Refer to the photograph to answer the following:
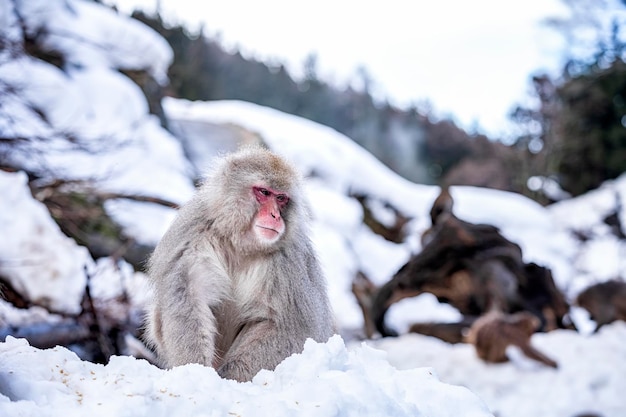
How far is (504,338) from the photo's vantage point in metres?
5.89

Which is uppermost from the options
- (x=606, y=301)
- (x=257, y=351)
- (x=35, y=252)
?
(x=257, y=351)

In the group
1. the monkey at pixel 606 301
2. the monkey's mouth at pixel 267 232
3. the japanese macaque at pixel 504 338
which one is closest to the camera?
the monkey's mouth at pixel 267 232

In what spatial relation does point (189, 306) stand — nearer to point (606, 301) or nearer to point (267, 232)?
point (267, 232)

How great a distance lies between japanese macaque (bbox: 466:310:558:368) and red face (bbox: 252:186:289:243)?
4.10 m

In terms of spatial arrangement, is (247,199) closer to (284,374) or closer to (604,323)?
(284,374)

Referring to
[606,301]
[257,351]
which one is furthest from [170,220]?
[606,301]

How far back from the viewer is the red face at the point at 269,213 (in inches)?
95.1

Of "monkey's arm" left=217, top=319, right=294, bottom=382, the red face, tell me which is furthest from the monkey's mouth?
"monkey's arm" left=217, top=319, right=294, bottom=382

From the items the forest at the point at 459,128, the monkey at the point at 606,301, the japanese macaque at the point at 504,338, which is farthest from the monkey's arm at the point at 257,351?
the forest at the point at 459,128

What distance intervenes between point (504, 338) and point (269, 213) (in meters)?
4.23

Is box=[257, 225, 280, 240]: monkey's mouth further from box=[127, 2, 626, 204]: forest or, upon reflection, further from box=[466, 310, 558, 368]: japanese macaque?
box=[127, 2, 626, 204]: forest

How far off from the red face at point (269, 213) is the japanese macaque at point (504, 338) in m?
4.10

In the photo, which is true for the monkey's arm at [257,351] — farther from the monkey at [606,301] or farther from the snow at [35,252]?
the monkey at [606,301]

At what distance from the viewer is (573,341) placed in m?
6.38
